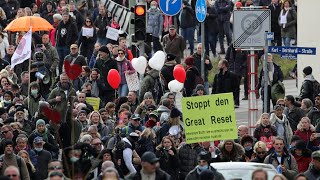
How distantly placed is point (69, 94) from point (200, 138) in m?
6.01

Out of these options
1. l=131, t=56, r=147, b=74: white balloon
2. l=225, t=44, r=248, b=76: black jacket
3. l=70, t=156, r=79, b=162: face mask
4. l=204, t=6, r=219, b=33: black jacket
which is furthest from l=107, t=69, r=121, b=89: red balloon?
l=70, t=156, r=79, b=162: face mask

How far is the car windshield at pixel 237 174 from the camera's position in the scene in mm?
24672

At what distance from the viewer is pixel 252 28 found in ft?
103

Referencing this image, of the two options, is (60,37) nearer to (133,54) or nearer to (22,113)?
(133,54)

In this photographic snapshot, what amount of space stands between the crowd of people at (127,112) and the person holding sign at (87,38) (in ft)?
0.08

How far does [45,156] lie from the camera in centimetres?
2742

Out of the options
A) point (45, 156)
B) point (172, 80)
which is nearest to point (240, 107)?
point (172, 80)

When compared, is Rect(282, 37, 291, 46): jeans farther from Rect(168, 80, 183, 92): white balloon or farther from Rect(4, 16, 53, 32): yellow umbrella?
Rect(168, 80, 183, 92): white balloon

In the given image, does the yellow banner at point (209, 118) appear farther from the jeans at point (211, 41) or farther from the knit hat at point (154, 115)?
the jeans at point (211, 41)

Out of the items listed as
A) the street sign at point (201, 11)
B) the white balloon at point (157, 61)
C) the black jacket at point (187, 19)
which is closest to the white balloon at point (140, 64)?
the white balloon at point (157, 61)

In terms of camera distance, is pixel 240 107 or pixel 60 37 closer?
pixel 240 107

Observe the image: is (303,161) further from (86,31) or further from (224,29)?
(224,29)

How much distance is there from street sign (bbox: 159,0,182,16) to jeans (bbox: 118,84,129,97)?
1.77 metres

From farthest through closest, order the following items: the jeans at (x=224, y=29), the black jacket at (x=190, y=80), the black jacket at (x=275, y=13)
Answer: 1. the jeans at (x=224, y=29)
2. the black jacket at (x=275, y=13)
3. the black jacket at (x=190, y=80)
